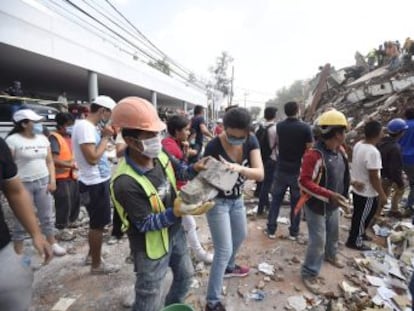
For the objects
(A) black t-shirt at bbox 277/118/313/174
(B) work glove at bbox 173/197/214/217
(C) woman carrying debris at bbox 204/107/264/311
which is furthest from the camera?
(A) black t-shirt at bbox 277/118/313/174

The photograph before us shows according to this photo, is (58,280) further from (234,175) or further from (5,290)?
(234,175)

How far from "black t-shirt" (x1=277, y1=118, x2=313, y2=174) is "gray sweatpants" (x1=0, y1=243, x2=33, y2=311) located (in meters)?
3.14

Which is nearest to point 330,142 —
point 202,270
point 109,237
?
point 202,270

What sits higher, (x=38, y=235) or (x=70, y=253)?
(x=38, y=235)

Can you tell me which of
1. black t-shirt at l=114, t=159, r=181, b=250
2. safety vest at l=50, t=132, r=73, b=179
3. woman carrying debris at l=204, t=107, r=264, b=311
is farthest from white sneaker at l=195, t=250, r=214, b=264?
safety vest at l=50, t=132, r=73, b=179

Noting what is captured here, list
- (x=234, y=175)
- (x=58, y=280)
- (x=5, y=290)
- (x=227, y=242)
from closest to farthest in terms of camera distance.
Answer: (x=5, y=290) → (x=234, y=175) → (x=227, y=242) → (x=58, y=280)

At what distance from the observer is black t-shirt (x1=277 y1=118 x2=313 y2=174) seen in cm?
361

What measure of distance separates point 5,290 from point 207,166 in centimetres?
125

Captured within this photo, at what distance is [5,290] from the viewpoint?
1.31 meters

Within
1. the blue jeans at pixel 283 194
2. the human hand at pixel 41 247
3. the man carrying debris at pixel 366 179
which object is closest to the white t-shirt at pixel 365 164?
the man carrying debris at pixel 366 179

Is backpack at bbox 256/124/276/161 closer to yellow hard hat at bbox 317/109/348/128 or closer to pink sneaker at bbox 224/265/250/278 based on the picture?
yellow hard hat at bbox 317/109/348/128

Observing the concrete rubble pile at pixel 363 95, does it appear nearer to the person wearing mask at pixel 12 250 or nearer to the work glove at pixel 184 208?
the work glove at pixel 184 208

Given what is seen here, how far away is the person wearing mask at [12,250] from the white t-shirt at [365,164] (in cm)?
320

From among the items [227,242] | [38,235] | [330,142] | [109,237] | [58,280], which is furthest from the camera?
[109,237]
